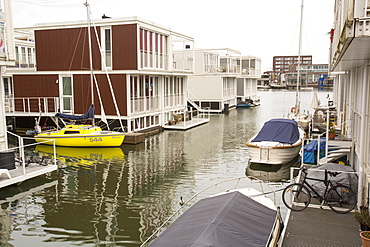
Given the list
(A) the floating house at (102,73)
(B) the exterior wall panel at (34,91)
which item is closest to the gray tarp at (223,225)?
(A) the floating house at (102,73)

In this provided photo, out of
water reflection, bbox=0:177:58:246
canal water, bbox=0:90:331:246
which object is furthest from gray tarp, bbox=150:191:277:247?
water reflection, bbox=0:177:58:246

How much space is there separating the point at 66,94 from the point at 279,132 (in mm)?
15837

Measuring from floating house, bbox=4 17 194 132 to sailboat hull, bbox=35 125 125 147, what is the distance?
2691 millimetres

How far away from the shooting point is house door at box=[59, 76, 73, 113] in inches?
1025

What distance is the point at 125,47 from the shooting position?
2438 centimetres

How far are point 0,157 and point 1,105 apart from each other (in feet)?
7.11

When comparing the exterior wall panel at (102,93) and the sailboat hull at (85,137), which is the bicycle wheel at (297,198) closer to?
the sailboat hull at (85,137)

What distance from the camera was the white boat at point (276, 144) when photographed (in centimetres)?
1647

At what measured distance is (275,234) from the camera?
7.11 meters

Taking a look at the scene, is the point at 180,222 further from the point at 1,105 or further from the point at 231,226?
the point at 1,105

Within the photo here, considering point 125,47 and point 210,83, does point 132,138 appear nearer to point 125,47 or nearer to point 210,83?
point 125,47

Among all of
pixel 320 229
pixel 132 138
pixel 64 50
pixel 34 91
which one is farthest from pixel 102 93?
pixel 320 229

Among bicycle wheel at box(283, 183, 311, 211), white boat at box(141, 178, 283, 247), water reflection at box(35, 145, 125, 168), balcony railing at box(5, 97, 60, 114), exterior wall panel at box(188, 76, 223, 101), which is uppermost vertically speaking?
exterior wall panel at box(188, 76, 223, 101)

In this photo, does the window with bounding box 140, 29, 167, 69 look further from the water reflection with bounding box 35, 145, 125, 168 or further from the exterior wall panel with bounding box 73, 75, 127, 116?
the water reflection with bounding box 35, 145, 125, 168
